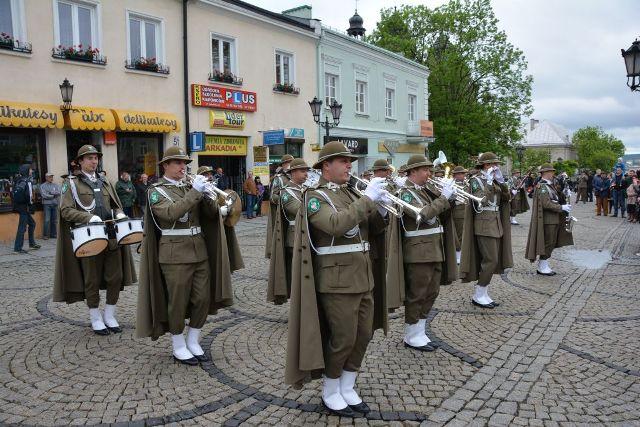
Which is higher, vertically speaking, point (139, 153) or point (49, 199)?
point (139, 153)

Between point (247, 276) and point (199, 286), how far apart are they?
4.17 metres

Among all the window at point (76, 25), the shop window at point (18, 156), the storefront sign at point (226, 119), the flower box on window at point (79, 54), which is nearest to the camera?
the shop window at point (18, 156)

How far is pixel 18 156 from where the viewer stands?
13.7m

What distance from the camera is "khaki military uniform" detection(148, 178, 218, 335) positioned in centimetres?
507

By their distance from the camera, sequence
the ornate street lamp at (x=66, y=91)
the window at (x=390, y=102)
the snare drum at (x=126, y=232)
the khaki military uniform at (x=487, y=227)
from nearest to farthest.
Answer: the snare drum at (x=126, y=232)
the khaki military uniform at (x=487, y=227)
the ornate street lamp at (x=66, y=91)
the window at (x=390, y=102)

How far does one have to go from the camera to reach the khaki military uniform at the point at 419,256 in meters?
5.58

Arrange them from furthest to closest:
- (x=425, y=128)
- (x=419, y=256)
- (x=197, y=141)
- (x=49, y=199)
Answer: (x=425, y=128) → (x=197, y=141) → (x=49, y=199) → (x=419, y=256)

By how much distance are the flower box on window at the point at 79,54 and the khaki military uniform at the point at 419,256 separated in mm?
12070

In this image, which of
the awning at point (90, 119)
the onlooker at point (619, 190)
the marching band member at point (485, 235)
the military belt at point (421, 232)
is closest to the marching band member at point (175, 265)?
the military belt at point (421, 232)

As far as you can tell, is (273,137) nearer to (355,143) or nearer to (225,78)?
(225,78)

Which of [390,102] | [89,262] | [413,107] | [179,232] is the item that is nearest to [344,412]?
[179,232]

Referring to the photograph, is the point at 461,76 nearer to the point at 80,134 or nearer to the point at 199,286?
the point at 80,134

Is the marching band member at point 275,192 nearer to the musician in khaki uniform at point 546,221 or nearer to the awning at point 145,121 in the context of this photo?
the musician in khaki uniform at point 546,221

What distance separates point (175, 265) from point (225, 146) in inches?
563
